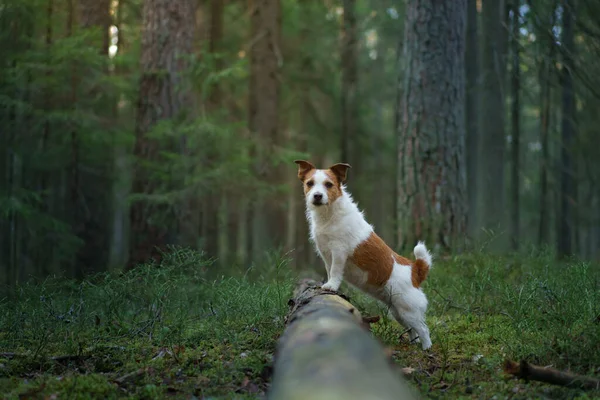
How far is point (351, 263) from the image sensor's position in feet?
20.0

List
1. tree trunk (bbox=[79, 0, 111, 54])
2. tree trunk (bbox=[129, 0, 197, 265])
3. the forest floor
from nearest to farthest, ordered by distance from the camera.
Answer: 1. the forest floor
2. tree trunk (bbox=[129, 0, 197, 265])
3. tree trunk (bbox=[79, 0, 111, 54])

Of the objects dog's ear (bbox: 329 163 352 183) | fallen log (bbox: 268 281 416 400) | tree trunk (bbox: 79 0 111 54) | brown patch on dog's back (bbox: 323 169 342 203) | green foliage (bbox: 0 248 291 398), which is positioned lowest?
green foliage (bbox: 0 248 291 398)

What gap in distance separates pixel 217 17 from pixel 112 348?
14034mm

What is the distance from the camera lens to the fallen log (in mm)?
2744

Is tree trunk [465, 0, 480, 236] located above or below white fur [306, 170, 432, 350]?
above

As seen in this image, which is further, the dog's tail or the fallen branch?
the dog's tail

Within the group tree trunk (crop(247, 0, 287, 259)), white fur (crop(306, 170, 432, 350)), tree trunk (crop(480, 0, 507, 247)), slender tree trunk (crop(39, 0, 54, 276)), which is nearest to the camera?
white fur (crop(306, 170, 432, 350))

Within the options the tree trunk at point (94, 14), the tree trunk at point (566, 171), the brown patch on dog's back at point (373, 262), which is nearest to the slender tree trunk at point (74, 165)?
the tree trunk at point (94, 14)

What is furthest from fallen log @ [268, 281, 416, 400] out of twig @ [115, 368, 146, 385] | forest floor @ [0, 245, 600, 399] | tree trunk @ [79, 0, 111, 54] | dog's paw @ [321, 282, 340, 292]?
tree trunk @ [79, 0, 111, 54]

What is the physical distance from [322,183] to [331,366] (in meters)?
3.26

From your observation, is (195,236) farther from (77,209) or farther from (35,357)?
(35,357)

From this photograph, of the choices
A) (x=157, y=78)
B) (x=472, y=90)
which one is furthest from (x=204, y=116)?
(x=472, y=90)

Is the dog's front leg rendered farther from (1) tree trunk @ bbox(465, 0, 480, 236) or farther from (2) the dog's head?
(1) tree trunk @ bbox(465, 0, 480, 236)

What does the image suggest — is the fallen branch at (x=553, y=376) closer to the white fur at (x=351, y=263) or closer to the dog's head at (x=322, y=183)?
the white fur at (x=351, y=263)
